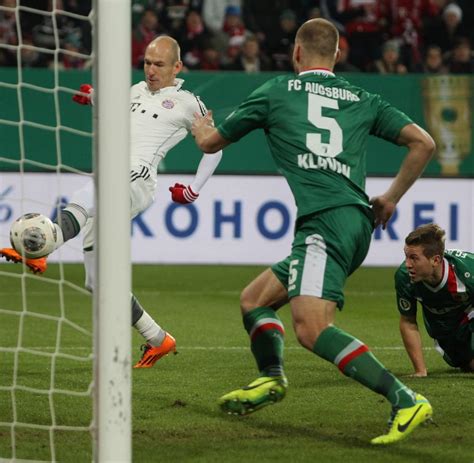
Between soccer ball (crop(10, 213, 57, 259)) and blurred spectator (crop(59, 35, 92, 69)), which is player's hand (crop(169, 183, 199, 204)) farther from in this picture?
blurred spectator (crop(59, 35, 92, 69))

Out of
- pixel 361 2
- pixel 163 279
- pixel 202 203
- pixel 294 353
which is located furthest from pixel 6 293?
pixel 361 2

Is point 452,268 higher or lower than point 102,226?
lower

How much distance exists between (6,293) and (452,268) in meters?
6.13

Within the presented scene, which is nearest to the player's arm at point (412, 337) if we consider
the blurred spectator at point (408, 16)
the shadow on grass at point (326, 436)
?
the shadow on grass at point (326, 436)

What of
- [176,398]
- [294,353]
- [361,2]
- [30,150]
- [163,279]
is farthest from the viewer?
[361,2]

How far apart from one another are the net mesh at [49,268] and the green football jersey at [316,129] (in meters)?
0.81

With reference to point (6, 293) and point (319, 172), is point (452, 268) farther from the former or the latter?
point (6, 293)

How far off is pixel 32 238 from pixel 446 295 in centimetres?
235

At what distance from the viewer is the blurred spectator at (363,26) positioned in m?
15.6

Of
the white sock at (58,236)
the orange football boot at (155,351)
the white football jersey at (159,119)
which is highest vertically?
the white football jersey at (159,119)

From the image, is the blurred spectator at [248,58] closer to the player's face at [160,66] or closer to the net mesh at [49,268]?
the net mesh at [49,268]

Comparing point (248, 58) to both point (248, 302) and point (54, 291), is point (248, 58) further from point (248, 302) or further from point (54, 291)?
point (248, 302)

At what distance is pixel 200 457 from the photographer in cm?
496

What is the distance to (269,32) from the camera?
1593 centimetres
